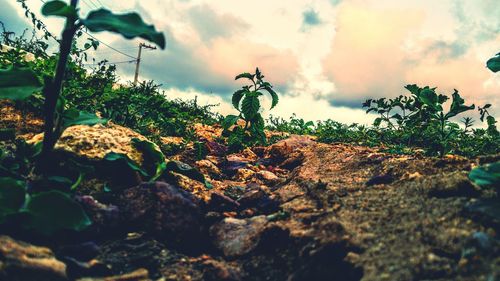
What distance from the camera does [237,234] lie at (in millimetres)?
2627

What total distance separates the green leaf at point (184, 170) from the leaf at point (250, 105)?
1.92 metres

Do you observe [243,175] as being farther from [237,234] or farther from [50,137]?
[50,137]

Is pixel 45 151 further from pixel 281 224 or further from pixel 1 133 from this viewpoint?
pixel 281 224

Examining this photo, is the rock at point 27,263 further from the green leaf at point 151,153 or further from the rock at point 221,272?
the green leaf at point 151,153

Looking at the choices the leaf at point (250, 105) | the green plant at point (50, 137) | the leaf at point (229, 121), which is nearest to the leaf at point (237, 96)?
the leaf at point (250, 105)

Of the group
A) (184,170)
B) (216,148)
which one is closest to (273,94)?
(216,148)

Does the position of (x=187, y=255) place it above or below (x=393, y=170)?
below

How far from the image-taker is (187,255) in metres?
2.50

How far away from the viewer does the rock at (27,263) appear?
5.87 feet

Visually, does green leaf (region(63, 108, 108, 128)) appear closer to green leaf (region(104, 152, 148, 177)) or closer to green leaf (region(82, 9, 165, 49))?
green leaf (region(104, 152, 148, 177))

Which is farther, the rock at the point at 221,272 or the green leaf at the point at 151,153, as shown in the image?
the green leaf at the point at 151,153

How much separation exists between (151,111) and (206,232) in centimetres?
292

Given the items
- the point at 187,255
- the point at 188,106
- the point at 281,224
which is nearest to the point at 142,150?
the point at 187,255

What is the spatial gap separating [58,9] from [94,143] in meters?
1.32
